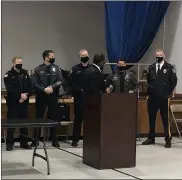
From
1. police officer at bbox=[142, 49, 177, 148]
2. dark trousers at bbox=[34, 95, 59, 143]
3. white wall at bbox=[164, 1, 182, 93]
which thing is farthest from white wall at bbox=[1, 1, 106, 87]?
police officer at bbox=[142, 49, 177, 148]

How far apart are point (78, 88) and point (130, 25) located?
2.27 meters

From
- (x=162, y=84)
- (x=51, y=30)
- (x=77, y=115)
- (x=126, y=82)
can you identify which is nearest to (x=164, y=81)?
(x=162, y=84)

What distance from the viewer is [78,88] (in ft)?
22.6

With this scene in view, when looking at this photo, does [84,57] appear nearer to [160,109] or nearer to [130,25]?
[160,109]

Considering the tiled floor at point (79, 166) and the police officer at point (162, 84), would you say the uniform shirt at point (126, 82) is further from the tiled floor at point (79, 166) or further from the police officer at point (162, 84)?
the tiled floor at point (79, 166)

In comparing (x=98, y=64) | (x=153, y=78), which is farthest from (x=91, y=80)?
(x=153, y=78)

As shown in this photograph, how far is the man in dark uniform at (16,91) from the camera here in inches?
259

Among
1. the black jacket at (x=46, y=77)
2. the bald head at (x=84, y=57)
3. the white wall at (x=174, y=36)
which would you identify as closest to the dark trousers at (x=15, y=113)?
the black jacket at (x=46, y=77)

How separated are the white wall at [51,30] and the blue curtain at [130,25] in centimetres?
150

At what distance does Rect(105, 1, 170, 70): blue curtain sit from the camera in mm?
8492

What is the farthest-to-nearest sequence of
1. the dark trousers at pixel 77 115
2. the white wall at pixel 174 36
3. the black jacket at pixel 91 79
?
the white wall at pixel 174 36 < the dark trousers at pixel 77 115 < the black jacket at pixel 91 79

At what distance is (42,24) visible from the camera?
31.9 feet

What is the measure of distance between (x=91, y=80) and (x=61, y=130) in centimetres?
129

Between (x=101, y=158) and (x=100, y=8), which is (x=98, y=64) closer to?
(x=101, y=158)
